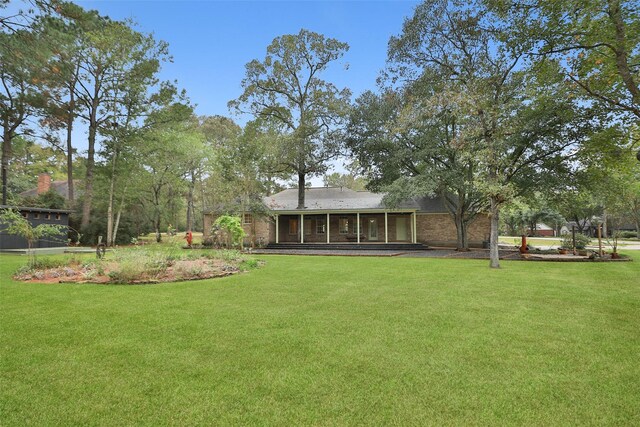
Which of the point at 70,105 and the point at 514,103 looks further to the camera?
the point at 70,105

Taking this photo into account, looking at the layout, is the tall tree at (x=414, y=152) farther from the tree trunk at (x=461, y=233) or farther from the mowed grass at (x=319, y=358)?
the mowed grass at (x=319, y=358)

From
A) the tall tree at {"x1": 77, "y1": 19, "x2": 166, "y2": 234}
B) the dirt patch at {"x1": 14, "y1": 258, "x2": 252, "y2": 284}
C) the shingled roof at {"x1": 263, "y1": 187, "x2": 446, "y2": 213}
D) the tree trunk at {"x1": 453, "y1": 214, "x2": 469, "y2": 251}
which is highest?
the tall tree at {"x1": 77, "y1": 19, "x2": 166, "y2": 234}

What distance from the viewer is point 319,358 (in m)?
3.55

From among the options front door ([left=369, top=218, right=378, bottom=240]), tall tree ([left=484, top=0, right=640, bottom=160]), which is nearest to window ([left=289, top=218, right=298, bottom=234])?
front door ([left=369, top=218, right=378, bottom=240])

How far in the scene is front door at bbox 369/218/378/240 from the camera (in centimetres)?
2453

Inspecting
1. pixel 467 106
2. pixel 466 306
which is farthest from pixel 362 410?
Result: pixel 467 106

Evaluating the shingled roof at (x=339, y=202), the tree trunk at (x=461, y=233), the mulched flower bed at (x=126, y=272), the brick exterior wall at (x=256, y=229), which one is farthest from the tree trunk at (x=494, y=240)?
the brick exterior wall at (x=256, y=229)

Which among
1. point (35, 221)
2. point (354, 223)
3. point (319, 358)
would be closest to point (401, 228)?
point (354, 223)

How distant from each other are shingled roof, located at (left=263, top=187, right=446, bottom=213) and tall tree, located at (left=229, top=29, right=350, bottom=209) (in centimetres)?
134

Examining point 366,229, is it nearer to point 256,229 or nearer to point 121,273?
point 256,229

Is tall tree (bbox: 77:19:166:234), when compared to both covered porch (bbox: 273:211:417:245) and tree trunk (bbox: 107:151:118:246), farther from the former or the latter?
covered porch (bbox: 273:211:417:245)

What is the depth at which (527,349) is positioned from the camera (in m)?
3.83

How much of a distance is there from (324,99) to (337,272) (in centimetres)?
1830

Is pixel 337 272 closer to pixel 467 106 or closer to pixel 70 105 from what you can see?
pixel 467 106
